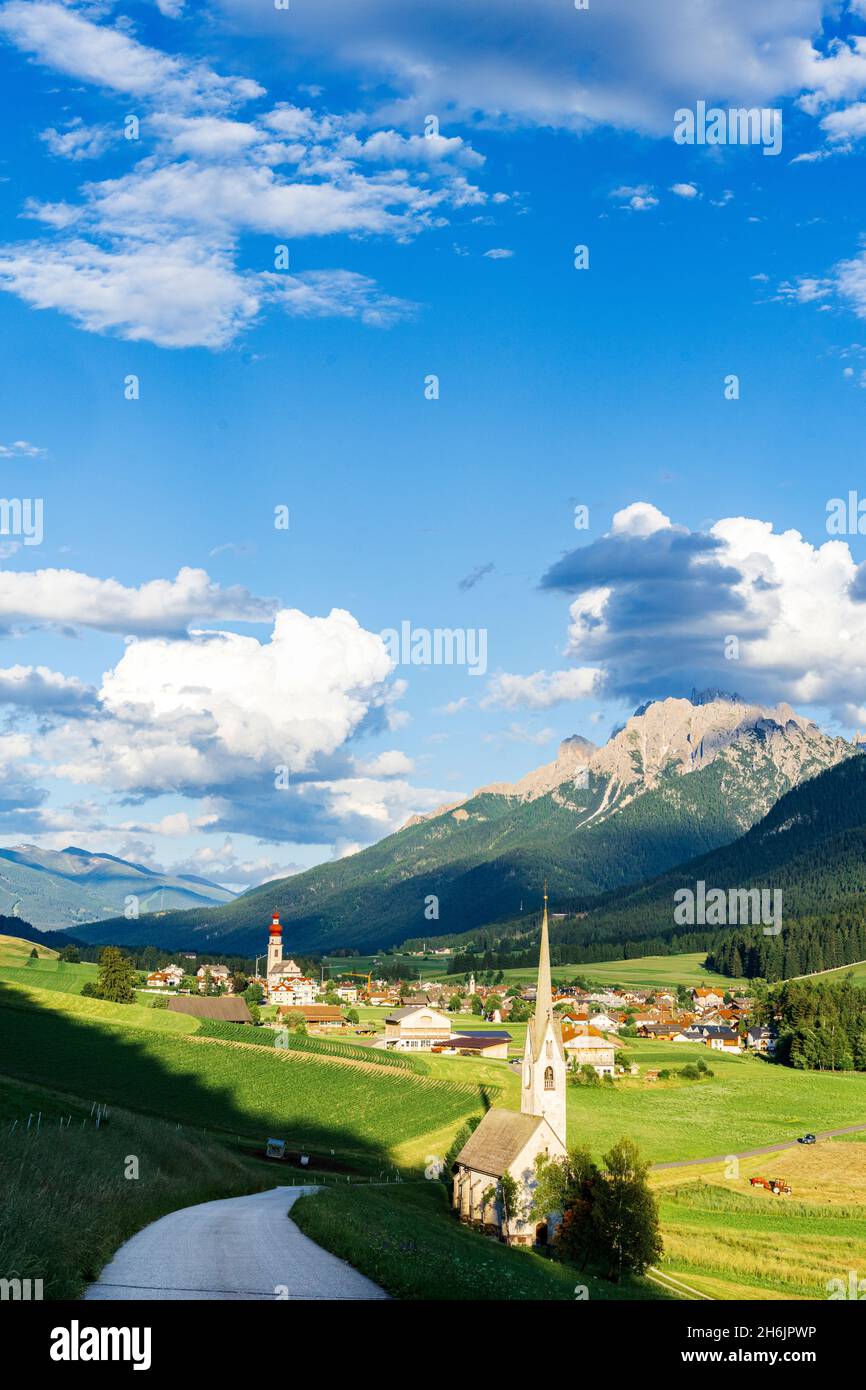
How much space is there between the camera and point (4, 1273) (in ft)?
67.0

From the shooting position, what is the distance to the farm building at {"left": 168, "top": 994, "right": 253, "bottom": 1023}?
16962 cm

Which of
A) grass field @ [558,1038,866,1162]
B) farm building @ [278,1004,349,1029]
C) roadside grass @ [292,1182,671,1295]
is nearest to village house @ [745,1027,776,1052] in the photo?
grass field @ [558,1038,866,1162]

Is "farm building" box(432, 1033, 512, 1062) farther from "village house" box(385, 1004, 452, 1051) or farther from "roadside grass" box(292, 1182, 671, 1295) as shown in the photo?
"roadside grass" box(292, 1182, 671, 1295)

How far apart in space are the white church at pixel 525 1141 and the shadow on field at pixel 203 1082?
11.7 metres

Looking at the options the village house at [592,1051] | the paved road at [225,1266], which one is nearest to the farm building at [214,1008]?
the village house at [592,1051]

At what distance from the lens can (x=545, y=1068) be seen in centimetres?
7094

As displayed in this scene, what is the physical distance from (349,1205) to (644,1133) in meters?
63.2

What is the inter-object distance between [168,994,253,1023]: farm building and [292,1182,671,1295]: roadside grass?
4452 inches

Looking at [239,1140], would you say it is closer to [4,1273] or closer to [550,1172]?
[550,1172]

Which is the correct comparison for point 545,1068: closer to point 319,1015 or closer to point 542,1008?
point 542,1008

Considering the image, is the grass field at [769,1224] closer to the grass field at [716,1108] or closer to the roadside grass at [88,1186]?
the grass field at [716,1108]

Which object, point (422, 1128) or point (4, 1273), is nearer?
point (4, 1273)

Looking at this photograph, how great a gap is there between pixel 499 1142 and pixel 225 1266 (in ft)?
146
